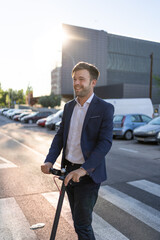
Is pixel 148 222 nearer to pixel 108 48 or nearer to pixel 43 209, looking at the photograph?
pixel 43 209

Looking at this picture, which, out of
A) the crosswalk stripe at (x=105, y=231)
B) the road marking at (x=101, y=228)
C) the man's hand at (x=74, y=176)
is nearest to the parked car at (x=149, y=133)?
the road marking at (x=101, y=228)

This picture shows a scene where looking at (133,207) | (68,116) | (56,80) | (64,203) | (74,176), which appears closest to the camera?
(74,176)

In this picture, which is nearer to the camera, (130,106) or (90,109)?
(90,109)

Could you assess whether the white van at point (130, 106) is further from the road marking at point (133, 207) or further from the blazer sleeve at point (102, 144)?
the blazer sleeve at point (102, 144)

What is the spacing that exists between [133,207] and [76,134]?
2418 mm

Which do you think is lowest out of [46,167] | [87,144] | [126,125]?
[126,125]

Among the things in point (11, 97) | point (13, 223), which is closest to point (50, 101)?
point (11, 97)

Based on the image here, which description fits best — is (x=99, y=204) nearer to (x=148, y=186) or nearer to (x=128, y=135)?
(x=148, y=186)

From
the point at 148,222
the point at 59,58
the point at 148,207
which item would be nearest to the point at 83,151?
the point at 148,222

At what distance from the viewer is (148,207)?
427cm

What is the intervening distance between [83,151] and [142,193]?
3.11 m

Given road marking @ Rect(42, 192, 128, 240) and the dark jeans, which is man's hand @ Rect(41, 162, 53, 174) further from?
road marking @ Rect(42, 192, 128, 240)

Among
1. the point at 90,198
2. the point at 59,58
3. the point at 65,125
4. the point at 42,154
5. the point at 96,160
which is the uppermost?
the point at 59,58

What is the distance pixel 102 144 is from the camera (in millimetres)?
2297
